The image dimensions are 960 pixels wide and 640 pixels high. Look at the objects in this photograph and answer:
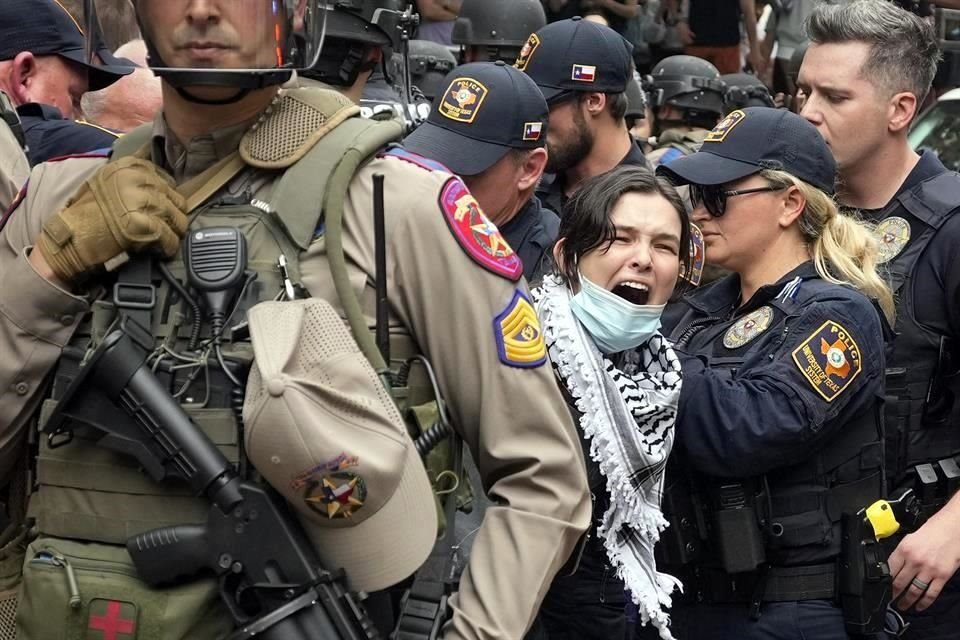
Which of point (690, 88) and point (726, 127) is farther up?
point (726, 127)

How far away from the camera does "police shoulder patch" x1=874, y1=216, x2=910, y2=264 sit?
4.11 m

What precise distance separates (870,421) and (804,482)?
9.5 inches

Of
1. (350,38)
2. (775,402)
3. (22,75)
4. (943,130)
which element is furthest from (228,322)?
(943,130)

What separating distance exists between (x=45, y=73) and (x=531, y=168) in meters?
1.99

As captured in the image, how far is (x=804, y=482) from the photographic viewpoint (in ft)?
11.6

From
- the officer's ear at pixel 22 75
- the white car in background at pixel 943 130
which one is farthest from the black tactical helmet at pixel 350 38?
the white car in background at pixel 943 130

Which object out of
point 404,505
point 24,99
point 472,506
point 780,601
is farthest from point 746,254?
point 24,99

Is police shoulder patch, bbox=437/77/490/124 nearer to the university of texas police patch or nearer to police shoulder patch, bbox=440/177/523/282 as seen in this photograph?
the university of texas police patch

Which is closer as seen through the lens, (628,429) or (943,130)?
(628,429)

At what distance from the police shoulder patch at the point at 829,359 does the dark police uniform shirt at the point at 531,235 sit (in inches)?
36.5

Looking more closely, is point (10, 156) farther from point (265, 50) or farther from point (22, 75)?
point (265, 50)

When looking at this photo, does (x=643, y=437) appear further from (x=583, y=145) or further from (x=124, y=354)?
(x=583, y=145)

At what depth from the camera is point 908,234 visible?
4141mm

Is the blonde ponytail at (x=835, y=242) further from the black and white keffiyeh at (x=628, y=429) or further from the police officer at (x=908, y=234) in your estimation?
the black and white keffiyeh at (x=628, y=429)
